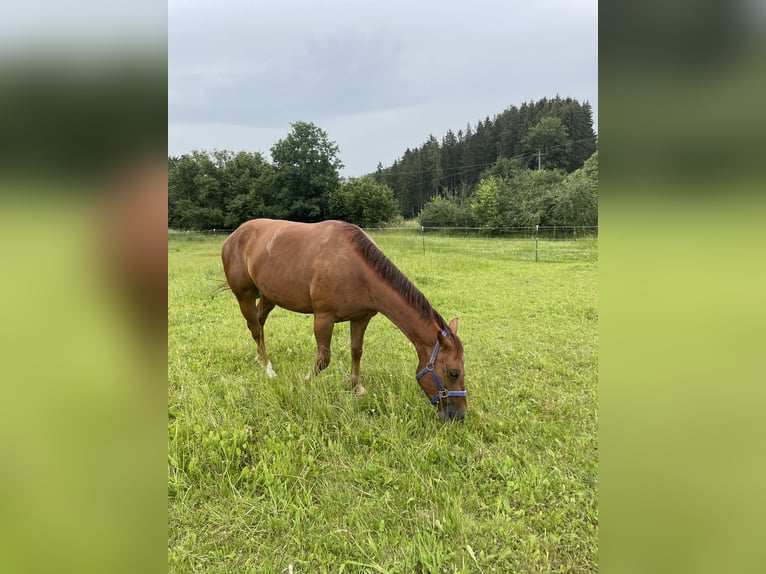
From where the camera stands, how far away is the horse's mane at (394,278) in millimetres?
3266

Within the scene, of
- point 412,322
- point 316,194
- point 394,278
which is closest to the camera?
point 412,322

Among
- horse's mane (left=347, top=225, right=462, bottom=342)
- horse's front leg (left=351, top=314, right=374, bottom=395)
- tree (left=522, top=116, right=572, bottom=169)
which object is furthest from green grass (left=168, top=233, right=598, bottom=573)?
tree (left=522, top=116, right=572, bottom=169)

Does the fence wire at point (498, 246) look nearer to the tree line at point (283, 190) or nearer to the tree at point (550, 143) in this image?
the tree line at point (283, 190)

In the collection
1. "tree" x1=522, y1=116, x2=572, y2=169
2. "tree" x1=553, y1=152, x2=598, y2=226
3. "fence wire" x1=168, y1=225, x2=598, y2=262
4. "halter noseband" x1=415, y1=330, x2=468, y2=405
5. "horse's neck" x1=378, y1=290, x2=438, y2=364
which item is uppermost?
"tree" x1=522, y1=116, x2=572, y2=169

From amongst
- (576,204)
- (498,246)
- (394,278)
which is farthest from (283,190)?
(394,278)

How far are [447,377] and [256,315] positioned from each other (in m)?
2.88

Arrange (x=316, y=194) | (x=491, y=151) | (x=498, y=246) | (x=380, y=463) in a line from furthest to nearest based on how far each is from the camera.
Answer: (x=491, y=151) → (x=316, y=194) → (x=498, y=246) → (x=380, y=463)

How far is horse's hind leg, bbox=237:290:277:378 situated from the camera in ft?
15.3

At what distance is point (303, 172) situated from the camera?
29.4 m
